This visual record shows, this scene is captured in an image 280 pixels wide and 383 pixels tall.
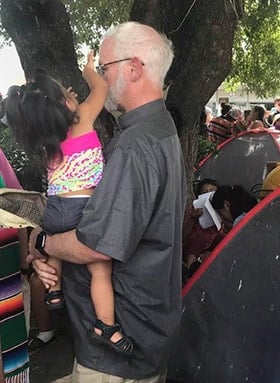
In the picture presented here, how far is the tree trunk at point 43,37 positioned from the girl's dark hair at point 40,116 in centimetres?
199

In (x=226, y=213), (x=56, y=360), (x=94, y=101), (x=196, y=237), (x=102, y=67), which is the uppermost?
(x=102, y=67)

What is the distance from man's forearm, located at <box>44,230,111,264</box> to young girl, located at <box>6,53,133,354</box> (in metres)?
0.04

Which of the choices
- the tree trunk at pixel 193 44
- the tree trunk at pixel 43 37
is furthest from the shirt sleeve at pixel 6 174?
the tree trunk at pixel 193 44

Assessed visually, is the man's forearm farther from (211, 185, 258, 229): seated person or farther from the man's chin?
(211, 185, 258, 229): seated person

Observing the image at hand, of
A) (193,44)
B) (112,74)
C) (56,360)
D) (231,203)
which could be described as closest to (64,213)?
(112,74)

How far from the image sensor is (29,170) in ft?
15.8

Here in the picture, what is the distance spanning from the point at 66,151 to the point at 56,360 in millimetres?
2126

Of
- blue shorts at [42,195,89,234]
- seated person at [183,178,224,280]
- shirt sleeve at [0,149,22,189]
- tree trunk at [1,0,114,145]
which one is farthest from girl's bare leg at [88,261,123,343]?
seated person at [183,178,224,280]

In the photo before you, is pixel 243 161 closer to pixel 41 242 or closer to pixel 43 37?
pixel 43 37

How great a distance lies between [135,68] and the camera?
1.70 meters

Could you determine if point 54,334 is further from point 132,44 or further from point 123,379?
point 132,44

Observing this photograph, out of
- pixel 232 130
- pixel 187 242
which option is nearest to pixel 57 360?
pixel 187 242

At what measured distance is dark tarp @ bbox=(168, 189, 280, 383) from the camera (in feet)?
→ 8.10

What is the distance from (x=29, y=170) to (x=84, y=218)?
3.27 m
